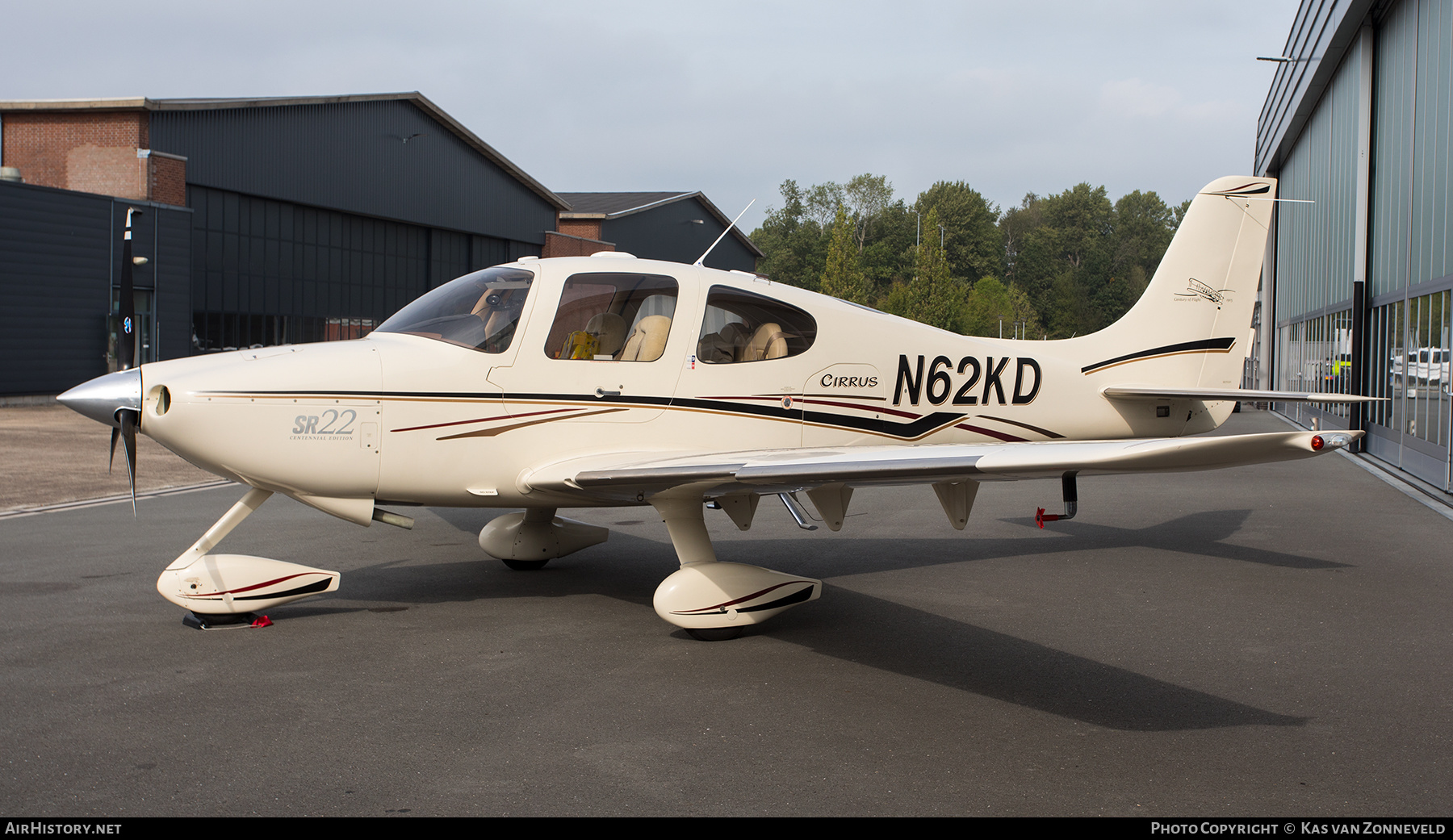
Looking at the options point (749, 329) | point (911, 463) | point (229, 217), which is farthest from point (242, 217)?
point (911, 463)

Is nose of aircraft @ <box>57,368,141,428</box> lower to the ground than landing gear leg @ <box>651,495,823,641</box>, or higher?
higher

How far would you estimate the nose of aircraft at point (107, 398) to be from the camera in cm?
529

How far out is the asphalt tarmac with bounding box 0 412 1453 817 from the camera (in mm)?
3574

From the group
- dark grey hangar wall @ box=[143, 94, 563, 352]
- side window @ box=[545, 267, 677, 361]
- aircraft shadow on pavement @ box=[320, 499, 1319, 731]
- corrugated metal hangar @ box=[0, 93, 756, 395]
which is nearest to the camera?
aircraft shadow on pavement @ box=[320, 499, 1319, 731]

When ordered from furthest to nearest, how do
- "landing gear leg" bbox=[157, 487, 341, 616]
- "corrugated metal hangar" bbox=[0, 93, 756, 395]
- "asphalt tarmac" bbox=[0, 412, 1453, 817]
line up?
"corrugated metal hangar" bbox=[0, 93, 756, 395], "landing gear leg" bbox=[157, 487, 341, 616], "asphalt tarmac" bbox=[0, 412, 1453, 817]

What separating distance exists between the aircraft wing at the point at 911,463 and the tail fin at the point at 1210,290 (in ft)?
13.2

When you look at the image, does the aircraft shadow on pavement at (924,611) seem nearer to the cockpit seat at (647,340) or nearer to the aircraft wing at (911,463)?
the aircraft wing at (911,463)

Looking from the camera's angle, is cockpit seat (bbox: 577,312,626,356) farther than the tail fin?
No

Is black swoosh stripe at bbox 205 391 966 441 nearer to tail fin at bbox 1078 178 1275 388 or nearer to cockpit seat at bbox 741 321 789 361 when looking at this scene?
cockpit seat at bbox 741 321 789 361

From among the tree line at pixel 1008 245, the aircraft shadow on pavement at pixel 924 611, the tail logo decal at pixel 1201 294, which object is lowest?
the aircraft shadow on pavement at pixel 924 611

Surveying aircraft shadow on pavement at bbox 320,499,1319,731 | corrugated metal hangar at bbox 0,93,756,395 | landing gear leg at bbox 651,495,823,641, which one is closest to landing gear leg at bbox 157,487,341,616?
aircraft shadow on pavement at bbox 320,499,1319,731

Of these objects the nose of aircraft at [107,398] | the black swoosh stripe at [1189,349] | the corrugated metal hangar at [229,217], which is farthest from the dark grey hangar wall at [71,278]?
the black swoosh stripe at [1189,349]

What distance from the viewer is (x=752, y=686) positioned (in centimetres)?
491

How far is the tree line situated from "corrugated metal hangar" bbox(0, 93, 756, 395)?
47732 mm
